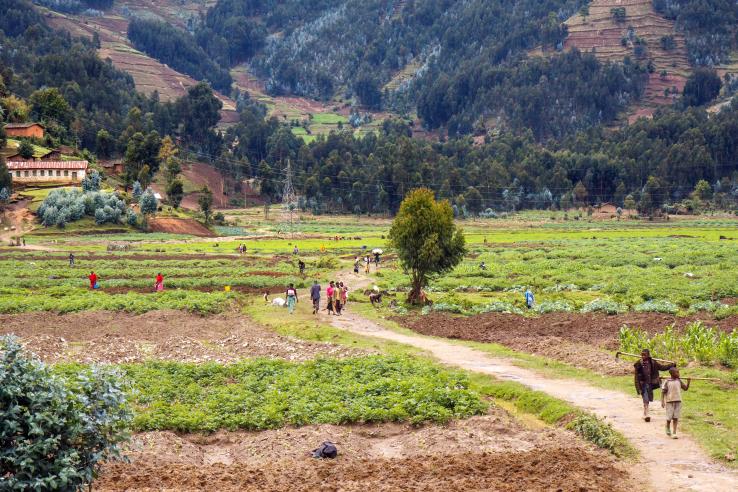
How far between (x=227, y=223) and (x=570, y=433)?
11816cm

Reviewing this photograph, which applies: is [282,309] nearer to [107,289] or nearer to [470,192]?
[107,289]

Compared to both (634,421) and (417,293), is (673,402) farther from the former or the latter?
(417,293)

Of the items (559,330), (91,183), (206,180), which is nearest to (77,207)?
(91,183)

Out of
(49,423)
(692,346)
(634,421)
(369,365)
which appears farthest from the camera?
(692,346)

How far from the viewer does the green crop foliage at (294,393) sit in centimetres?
2006

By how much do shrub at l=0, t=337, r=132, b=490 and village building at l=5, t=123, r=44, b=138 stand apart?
137781mm

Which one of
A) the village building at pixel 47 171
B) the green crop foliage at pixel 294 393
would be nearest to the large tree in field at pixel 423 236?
the green crop foliage at pixel 294 393

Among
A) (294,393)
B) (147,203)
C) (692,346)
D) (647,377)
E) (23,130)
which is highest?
(23,130)

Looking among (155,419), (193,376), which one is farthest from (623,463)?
(193,376)

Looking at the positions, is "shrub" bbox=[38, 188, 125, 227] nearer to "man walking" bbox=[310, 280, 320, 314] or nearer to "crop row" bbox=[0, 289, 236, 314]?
"crop row" bbox=[0, 289, 236, 314]

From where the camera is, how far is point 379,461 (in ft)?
56.9

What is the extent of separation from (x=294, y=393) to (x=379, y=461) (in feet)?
17.8

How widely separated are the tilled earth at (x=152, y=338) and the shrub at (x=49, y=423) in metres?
15.6

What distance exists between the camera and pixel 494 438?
18.7 meters
